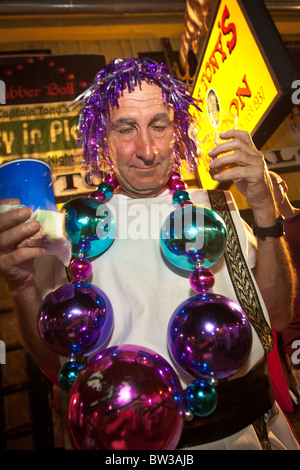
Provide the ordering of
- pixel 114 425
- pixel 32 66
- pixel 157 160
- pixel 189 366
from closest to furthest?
pixel 114 425, pixel 189 366, pixel 157 160, pixel 32 66

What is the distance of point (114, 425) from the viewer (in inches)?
23.6

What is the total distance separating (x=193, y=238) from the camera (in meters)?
0.87

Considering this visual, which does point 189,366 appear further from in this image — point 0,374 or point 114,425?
point 0,374

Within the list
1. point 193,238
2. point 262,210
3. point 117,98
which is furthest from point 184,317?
point 117,98

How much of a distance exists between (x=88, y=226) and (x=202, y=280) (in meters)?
0.41

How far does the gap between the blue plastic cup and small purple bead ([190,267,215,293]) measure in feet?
1.58

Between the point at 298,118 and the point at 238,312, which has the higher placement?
the point at 298,118

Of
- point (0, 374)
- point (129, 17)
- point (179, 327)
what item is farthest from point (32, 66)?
point (179, 327)

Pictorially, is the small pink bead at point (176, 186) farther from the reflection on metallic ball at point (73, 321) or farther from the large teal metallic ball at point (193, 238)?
the reflection on metallic ball at point (73, 321)

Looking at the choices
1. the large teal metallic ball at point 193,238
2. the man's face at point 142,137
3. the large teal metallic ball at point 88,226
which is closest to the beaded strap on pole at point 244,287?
the large teal metallic ball at point 193,238

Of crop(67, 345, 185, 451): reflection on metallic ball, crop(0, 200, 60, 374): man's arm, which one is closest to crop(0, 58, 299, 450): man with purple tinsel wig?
crop(0, 200, 60, 374): man's arm

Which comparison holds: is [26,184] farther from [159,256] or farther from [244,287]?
[244,287]

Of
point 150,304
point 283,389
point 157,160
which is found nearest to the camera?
Result: point 150,304

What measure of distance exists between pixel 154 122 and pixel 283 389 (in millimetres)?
1269
